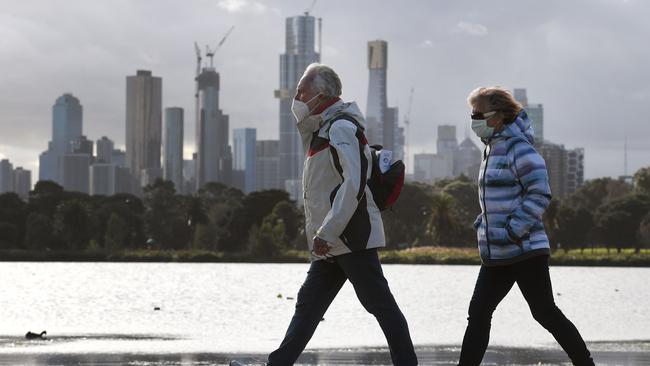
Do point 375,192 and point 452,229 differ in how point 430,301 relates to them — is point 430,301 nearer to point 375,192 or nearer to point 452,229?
point 375,192

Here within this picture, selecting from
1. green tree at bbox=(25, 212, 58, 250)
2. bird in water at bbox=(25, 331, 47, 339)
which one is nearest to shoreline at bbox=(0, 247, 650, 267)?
green tree at bbox=(25, 212, 58, 250)

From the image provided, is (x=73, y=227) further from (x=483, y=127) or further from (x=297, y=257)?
(x=483, y=127)

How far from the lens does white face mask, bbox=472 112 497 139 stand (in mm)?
8203

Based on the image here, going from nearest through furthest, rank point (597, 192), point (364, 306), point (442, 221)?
point (364, 306) → point (442, 221) → point (597, 192)

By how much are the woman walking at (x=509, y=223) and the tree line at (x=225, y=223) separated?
267 feet

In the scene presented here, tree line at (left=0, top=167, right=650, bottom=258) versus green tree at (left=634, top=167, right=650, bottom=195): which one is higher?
green tree at (left=634, top=167, right=650, bottom=195)

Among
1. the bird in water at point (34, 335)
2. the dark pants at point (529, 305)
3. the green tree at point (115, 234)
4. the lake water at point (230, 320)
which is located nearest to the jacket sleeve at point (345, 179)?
the dark pants at point (529, 305)

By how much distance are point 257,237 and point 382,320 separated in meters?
82.2

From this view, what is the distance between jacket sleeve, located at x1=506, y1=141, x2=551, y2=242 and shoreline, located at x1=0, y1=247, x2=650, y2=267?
247 feet

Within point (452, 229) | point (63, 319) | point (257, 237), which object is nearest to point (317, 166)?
point (63, 319)

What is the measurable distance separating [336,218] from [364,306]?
0.64m

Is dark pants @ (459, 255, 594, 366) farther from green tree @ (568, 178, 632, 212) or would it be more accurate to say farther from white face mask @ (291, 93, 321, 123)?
green tree @ (568, 178, 632, 212)

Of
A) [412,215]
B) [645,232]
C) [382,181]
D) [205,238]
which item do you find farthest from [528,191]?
[412,215]

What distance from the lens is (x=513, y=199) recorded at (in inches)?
315
